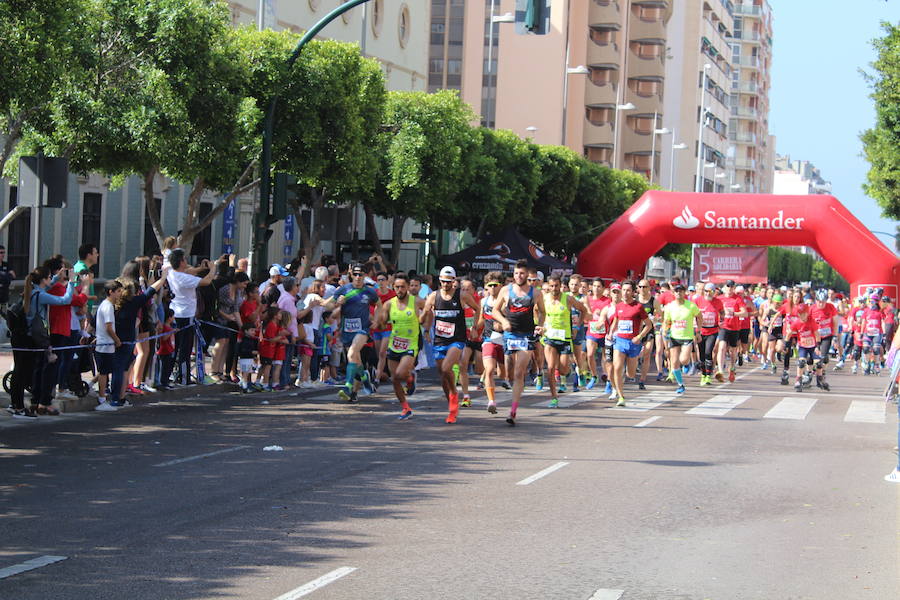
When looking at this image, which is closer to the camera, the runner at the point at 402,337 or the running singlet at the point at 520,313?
the runner at the point at 402,337

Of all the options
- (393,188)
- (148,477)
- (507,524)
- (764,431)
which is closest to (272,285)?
(764,431)

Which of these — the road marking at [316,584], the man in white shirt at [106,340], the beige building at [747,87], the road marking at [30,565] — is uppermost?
the beige building at [747,87]

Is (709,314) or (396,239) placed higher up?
(396,239)

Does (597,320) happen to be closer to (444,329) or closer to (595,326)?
(595,326)

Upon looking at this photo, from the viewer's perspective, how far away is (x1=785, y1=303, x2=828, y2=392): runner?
23.2 metres

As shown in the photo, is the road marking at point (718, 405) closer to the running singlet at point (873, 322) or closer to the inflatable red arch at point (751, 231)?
the running singlet at point (873, 322)

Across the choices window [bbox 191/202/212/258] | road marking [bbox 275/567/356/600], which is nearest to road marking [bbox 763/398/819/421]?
road marking [bbox 275/567/356/600]

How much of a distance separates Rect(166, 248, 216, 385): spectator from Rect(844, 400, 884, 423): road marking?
8.71 meters

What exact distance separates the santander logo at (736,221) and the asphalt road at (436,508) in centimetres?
1988

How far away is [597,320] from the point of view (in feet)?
68.1

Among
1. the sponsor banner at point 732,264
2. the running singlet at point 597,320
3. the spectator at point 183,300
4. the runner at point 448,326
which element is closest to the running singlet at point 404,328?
the runner at point 448,326

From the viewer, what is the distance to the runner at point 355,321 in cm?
1662

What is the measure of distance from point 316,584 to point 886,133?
34975 millimetres

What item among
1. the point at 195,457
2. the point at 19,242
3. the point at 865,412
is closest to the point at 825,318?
the point at 865,412
